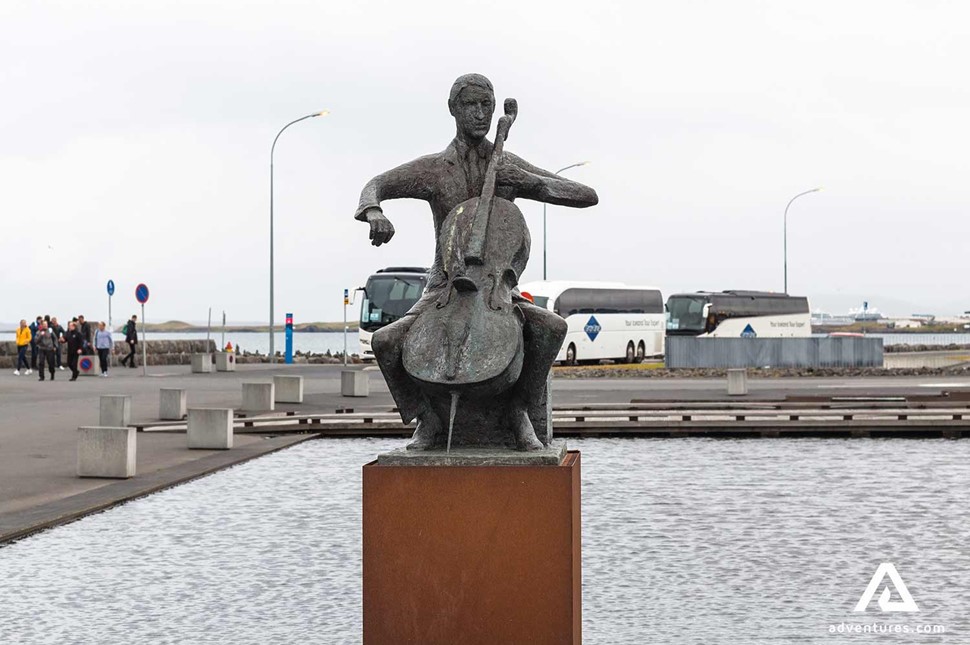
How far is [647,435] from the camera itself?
21.0 meters

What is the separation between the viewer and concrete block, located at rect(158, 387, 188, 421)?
79.3 ft

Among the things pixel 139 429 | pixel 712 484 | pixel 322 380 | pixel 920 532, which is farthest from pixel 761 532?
pixel 322 380

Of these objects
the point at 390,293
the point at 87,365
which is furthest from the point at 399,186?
the point at 390,293

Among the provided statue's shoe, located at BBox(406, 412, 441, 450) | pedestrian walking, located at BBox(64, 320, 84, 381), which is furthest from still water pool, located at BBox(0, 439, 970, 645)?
pedestrian walking, located at BBox(64, 320, 84, 381)

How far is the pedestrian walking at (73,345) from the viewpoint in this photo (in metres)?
42.2

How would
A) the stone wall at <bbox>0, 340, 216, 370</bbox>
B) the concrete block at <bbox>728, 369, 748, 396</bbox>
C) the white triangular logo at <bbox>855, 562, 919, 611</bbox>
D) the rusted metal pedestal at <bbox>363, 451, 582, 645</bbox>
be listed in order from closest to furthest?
the rusted metal pedestal at <bbox>363, 451, 582, 645</bbox> < the white triangular logo at <bbox>855, 562, 919, 611</bbox> < the concrete block at <bbox>728, 369, 748, 396</bbox> < the stone wall at <bbox>0, 340, 216, 370</bbox>

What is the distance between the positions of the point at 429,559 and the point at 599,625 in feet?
5.36

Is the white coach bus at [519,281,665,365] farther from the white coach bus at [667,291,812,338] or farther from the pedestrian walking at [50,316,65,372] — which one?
the pedestrian walking at [50,316,65,372]

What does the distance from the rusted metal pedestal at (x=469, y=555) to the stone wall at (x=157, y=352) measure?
46549mm

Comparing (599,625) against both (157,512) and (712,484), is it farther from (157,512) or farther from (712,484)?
(712,484)

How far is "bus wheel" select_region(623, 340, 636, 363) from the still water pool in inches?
1825

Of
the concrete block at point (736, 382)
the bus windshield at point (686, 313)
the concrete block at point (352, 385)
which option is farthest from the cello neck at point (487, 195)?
the bus windshield at point (686, 313)

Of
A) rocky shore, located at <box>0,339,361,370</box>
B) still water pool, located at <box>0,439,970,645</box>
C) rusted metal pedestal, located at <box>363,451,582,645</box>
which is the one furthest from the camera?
rocky shore, located at <box>0,339,361,370</box>

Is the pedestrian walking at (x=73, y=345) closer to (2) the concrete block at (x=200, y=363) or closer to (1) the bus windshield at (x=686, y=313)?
(2) the concrete block at (x=200, y=363)
